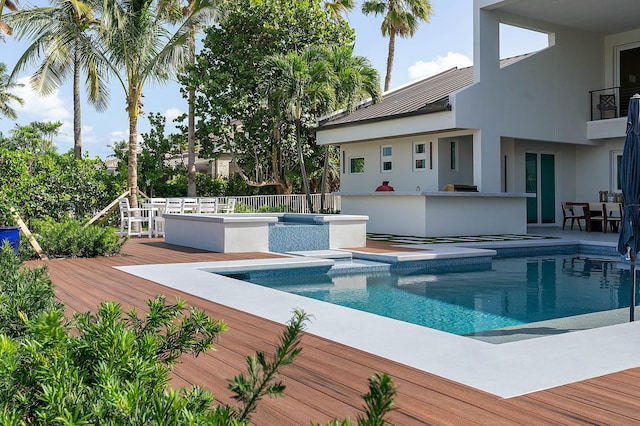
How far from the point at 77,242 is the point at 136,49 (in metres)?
8.66

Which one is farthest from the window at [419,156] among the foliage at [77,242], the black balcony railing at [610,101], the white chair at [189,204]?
the foliage at [77,242]

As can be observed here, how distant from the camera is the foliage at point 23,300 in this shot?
9.04 feet

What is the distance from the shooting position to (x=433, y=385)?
11.7 ft

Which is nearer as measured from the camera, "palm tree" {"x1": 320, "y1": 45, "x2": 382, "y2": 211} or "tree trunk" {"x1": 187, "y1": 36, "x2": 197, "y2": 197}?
"palm tree" {"x1": 320, "y1": 45, "x2": 382, "y2": 211}

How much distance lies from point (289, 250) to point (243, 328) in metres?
7.44

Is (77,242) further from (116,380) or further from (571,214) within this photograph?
(571,214)

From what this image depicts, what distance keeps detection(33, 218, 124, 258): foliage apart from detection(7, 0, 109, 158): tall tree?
846 centimetres

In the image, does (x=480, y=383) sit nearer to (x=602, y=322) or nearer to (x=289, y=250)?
(x=602, y=322)

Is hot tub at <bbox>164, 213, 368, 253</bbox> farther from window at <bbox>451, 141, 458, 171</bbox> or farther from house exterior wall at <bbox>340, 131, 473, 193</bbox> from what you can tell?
window at <bbox>451, 141, 458, 171</bbox>

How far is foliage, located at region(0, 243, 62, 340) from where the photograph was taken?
9.04ft

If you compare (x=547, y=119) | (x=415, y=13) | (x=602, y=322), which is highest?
(x=415, y=13)

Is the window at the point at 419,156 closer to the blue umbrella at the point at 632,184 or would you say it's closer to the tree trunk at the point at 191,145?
the tree trunk at the point at 191,145

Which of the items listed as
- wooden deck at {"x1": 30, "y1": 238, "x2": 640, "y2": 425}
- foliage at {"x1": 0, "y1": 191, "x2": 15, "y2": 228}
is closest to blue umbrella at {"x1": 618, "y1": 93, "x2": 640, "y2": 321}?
wooden deck at {"x1": 30, "y1": 238, "x2": 640, "y2": 425}

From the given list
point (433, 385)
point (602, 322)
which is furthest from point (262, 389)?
point (602, 322)
